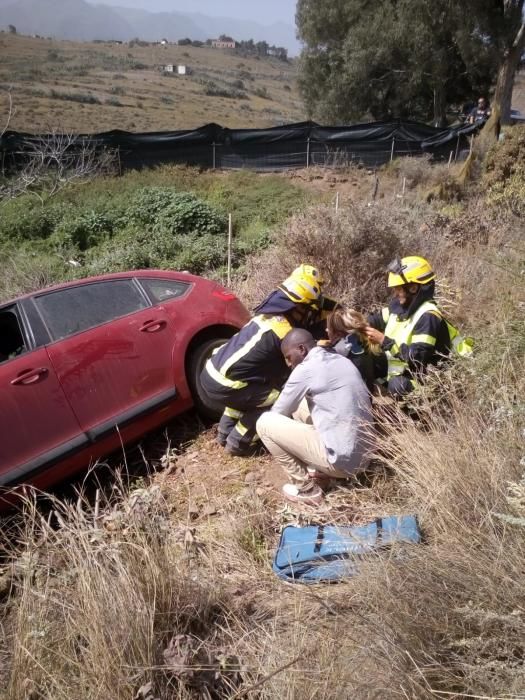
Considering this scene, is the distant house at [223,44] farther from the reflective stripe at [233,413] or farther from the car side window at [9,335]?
the reflective stripe at [233,413]

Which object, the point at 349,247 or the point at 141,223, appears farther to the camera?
the point at 141,223

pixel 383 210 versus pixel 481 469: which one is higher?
pixel 383 210

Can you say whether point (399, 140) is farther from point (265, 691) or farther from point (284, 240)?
point (265, 691)

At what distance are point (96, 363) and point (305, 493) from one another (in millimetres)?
1636

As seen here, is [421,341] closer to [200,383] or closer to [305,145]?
[200,383]

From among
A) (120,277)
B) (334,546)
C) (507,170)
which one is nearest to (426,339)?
(334,546)

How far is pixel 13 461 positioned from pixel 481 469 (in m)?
2.59

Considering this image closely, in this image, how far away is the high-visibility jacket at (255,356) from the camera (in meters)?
3.64

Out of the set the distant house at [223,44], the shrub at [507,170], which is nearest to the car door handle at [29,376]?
the shrub at [507,170]

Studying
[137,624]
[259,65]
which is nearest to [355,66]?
[137,624]

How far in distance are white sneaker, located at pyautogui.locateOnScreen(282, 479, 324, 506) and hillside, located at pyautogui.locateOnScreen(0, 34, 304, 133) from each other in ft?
55.3

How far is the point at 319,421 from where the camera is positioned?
3.05m

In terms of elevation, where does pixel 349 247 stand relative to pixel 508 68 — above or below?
below

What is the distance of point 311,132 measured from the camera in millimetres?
17469
